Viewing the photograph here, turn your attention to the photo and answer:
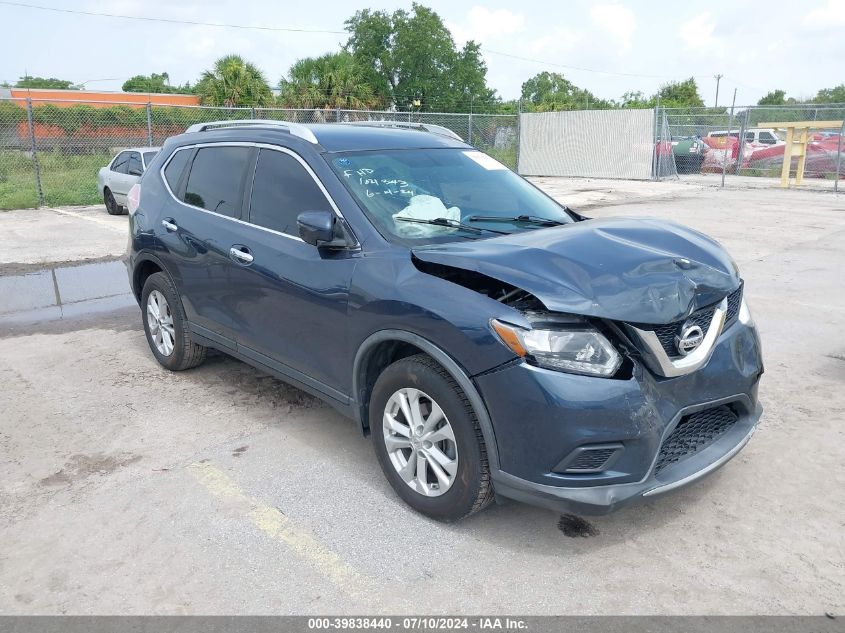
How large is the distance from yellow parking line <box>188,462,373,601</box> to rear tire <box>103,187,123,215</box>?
1297 cm

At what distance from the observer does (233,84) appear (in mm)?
32250

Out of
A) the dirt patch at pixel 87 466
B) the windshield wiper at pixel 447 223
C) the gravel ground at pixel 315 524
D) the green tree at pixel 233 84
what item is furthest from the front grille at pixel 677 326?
the green tree at pixel 233 84

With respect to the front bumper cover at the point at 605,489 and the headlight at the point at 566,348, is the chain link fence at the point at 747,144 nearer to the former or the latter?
the front bumper cover at the point at 605,489

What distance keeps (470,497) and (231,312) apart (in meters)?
2.14

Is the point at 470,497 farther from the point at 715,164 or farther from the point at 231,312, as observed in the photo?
the point at 715,164

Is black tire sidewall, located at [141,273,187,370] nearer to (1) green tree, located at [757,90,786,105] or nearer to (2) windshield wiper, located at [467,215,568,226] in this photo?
(2) windshield wiper, located at [467,215,568,226]

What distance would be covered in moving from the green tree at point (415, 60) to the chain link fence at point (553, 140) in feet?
126

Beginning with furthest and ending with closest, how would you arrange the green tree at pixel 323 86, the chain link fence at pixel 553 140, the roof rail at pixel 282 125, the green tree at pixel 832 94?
1. the green tree at pixel 832 94
2. the green tree at pixel 323 86
3. the chain link fence at pixel 553 140
4. the roof rail at pixel 282 125

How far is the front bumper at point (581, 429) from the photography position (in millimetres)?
2807

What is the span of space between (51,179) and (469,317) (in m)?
20.0

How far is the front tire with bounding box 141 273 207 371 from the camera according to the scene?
512 cm

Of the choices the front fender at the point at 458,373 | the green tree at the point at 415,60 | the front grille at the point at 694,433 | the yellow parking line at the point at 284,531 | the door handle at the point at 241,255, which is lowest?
the yellow parking line at the point at 284,531

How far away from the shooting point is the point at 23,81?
2491 inches
